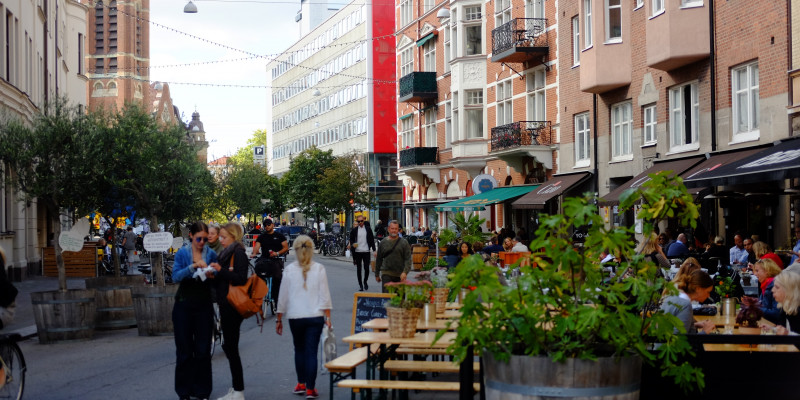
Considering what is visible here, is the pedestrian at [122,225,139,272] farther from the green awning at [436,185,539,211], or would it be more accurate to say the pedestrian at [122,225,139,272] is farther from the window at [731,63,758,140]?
the window at [731,63,758,140]

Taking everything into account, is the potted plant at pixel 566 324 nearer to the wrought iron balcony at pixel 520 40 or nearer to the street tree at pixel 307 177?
the wrought iron balcony at pixel 520 40

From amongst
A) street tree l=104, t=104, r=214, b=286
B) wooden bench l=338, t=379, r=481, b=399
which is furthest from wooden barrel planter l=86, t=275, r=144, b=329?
wooden bench l=338, t=379, r=481, b=399

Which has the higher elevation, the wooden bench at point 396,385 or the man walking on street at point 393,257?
the man walking on street at point 393,257

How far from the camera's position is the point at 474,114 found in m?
42.6

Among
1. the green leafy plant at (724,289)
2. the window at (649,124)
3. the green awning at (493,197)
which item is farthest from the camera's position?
the green awning at (493,197)

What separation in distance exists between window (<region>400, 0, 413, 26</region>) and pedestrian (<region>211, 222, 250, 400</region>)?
42.8 meters

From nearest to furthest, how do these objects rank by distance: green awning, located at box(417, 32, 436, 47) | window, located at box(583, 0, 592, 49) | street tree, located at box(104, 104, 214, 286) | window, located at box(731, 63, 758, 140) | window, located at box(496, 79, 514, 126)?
street tree, located at box(104, 104, 214, 286) < window, located at box(731, 63, 758, 140) < window, located at box(583, 0, 592, 49) < window, located at box(496, 79, 514, 126) < green awning, located at box(417, 32, 436, 47)

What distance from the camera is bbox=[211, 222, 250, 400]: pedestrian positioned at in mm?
10039

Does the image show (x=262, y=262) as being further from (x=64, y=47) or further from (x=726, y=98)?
(x=64, y=47)

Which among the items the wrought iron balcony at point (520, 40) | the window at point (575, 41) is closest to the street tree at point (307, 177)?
the wrought iron balcony at point (520, 40)

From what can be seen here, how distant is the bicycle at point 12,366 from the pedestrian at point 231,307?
190 centimetres

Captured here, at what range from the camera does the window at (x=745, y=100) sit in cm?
2219

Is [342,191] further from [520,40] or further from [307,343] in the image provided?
[307,343]

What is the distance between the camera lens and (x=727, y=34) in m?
23.0
